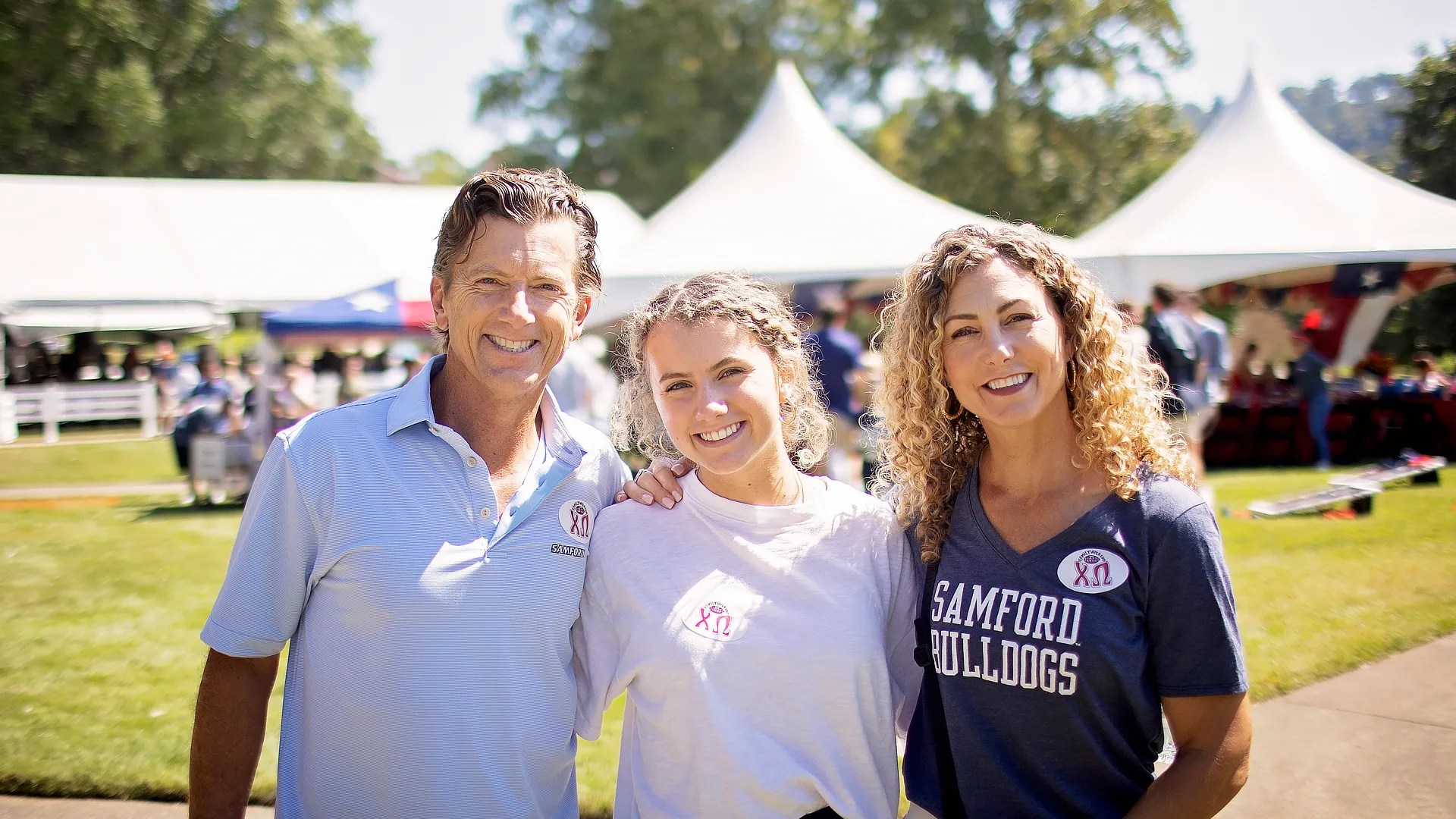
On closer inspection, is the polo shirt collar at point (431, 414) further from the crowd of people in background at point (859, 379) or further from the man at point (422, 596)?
the crowd of people in background at point (859, 379)

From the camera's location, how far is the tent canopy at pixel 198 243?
56.6 feet

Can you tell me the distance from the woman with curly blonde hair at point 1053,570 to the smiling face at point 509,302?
0.86 m

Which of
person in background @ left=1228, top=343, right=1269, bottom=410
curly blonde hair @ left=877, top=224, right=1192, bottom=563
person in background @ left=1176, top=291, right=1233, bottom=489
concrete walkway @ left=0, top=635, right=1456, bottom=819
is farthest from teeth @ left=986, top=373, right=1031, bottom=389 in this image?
person in background @ left=1228, top=343, right=1269, bottom=410

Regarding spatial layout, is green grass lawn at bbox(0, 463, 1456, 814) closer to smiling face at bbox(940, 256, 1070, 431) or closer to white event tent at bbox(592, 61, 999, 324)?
smiling face at bbox(940, 256, 1070, 431)

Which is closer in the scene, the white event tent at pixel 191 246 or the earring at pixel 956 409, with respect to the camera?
the earring at pixel 956 409

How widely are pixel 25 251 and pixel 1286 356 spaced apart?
79.2ft

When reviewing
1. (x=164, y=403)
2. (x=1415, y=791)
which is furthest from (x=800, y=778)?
(x=164, y=403)

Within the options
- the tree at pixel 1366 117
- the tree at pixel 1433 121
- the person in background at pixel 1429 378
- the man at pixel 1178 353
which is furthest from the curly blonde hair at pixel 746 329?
the tree at pixel 1433 121

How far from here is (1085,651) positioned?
1857 mm

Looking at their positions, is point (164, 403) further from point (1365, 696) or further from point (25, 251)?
point (1365, 696)

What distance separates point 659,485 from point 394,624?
0.68 metres

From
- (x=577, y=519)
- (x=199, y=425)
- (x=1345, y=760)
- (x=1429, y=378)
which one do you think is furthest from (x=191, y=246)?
(x=1429, y=378)

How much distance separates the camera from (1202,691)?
181 centimetres

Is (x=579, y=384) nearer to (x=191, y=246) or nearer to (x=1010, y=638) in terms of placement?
(x=1010, y=638)
